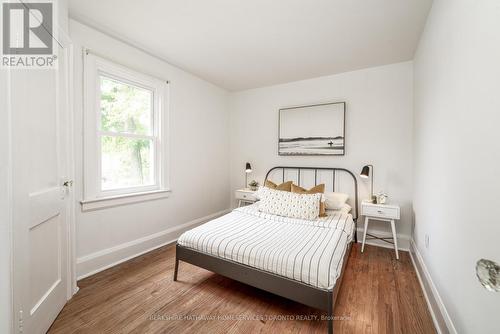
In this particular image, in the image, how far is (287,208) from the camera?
8.73 ft

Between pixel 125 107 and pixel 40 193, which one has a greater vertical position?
pixel 125 107

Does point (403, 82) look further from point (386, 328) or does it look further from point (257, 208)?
point (386, 328)

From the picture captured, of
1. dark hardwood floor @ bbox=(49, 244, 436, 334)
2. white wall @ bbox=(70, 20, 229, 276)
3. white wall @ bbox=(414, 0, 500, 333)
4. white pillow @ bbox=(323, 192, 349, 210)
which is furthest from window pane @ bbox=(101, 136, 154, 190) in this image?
white wall @ bbox=(414, 0, 500, 333)

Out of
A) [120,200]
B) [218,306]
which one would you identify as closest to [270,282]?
[218,306]

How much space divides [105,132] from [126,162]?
447mm

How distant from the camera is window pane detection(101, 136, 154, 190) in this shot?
2490 millimetres

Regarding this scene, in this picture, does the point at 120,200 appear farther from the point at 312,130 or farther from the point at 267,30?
the point at 312,130

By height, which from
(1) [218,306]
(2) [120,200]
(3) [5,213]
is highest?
(3) [5,213]

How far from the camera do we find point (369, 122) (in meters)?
3.18

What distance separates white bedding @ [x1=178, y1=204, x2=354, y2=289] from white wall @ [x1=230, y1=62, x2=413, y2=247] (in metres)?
1.02

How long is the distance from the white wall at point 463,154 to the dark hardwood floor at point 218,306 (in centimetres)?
36

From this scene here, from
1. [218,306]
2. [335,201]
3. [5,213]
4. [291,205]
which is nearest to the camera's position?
[5,213]

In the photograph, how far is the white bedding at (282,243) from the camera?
158 centimetres

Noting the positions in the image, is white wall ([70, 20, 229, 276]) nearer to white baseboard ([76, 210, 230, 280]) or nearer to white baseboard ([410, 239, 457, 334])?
white baseboard ([76, 210, 230, 280])
